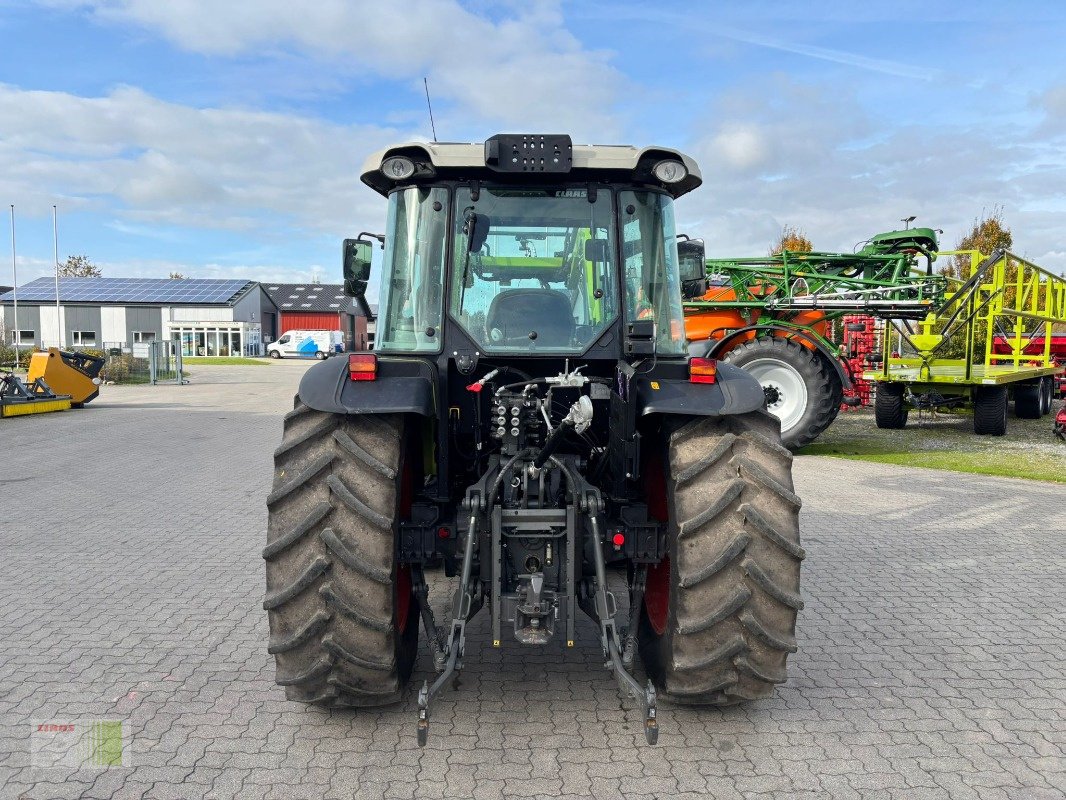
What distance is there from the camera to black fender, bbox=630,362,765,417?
138 inches

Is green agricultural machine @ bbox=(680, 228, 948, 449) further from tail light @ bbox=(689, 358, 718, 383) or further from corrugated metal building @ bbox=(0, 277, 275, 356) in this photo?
corrugated metal building @ bbox=(0, 277, 275, 356)

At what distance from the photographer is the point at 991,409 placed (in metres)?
13.6

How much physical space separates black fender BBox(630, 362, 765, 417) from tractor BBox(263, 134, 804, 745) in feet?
0.04

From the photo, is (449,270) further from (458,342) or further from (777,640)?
(777,640)

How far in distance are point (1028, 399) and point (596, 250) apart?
15.4m

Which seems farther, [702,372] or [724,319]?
[724,319]

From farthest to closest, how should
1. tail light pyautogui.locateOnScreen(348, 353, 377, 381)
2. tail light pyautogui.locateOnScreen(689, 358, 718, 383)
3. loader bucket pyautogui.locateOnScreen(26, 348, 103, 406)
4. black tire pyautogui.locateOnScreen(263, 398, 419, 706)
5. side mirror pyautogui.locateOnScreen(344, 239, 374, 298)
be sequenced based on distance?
loader bucket pyautogui.locateOnScreen(26, 348, 103, 406) → side mirror pyautogui.locateOnScreen(344, 239, 374, 298) → tail light pyautogui.locateOnScreen(689, 358, 718, 383) → tail light pyautogui.locateOnScreen(348, 353, 377, 381) → black tire pyautogui.locateOnScreen(263, 398, 419, 706)

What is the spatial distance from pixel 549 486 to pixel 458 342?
77cm

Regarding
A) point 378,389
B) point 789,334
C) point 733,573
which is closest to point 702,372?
point 733,573

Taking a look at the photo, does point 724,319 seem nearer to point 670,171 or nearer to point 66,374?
point 670,171

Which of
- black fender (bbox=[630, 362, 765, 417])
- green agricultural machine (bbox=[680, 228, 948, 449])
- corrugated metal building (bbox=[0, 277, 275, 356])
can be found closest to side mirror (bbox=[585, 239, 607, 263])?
black fender (bbox=[630, 362, 765, 417])

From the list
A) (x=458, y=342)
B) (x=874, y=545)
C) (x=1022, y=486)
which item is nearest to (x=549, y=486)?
(x=458, y=342)

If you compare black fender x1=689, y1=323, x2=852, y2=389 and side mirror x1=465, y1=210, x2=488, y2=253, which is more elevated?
side mirror x1=465, y1=210, x2=488, y2=253

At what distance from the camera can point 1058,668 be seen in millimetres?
4340
